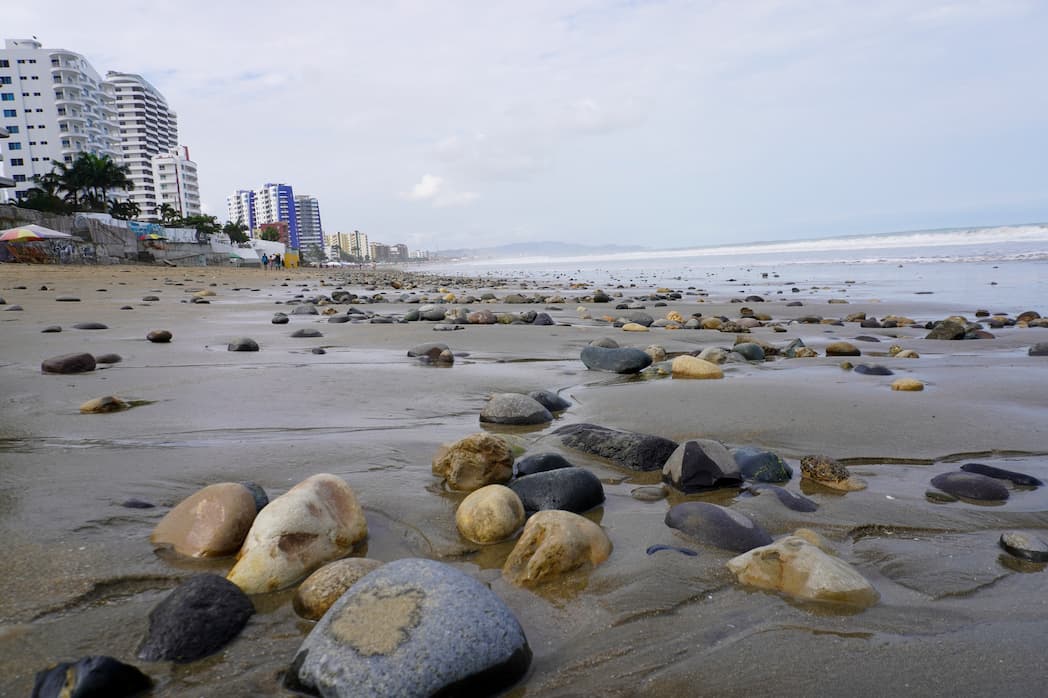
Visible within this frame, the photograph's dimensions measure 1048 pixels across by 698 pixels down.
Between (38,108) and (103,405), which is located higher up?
(38,108)

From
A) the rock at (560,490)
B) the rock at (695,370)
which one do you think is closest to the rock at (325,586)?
the rock at (560,490)

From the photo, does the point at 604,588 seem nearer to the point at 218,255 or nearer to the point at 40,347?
the point at 40,347

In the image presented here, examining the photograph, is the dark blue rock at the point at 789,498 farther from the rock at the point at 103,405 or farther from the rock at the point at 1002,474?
the rock at the point at 103,405

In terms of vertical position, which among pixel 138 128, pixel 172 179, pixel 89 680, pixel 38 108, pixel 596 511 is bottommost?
pixel 596 511

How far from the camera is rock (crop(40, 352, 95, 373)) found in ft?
13.4

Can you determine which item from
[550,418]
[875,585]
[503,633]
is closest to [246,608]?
[503,633]

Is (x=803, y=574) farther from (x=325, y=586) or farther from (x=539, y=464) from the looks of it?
(x=325, y=586)

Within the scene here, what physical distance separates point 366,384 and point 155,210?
118m

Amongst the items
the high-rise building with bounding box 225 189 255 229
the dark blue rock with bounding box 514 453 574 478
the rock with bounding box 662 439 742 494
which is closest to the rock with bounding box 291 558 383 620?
the dark blue rock with bounding box 514 453 574 478

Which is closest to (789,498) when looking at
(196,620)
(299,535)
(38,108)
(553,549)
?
(553,549)

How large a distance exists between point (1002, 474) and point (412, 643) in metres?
2.22

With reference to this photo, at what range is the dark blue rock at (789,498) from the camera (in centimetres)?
212

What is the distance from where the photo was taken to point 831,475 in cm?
232

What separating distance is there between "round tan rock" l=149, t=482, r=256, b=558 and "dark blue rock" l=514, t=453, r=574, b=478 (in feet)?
3.07
